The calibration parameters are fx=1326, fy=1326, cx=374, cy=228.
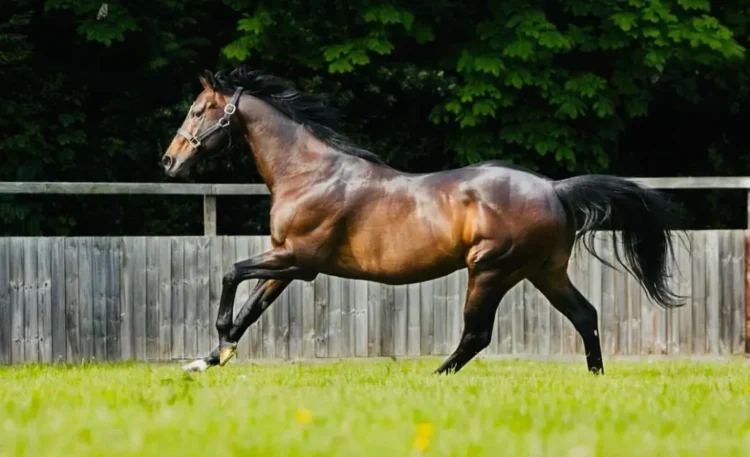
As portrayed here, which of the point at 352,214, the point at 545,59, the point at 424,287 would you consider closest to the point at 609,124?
the point at 545,59

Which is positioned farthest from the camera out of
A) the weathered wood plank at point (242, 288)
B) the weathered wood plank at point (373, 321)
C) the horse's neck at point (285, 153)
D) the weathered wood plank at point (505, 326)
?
the weathered wood plank at point (505, 326)

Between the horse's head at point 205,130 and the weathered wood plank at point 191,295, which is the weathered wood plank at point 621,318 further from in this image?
A: the horse's head at point 205,130

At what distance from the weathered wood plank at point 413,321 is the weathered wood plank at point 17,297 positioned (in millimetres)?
3349

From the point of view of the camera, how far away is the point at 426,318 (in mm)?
11867

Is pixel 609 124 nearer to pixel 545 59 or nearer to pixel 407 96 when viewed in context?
pixel 545 59

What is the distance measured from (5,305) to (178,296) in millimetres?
1467

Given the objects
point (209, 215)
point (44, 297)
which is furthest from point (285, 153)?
point (44, 297)

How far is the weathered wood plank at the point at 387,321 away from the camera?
38.7ft

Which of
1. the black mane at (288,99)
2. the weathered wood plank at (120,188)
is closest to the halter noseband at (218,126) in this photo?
the black mane at (288,99)

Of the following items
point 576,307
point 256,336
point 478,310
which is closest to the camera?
point 478,310

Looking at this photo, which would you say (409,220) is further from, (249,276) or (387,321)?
(387,321)

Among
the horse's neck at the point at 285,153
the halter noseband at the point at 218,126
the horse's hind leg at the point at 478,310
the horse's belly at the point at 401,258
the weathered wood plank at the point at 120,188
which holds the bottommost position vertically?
the horse's hind leg at the point at 478,310

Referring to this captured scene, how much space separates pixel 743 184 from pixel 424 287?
296cm

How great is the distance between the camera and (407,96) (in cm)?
1466
